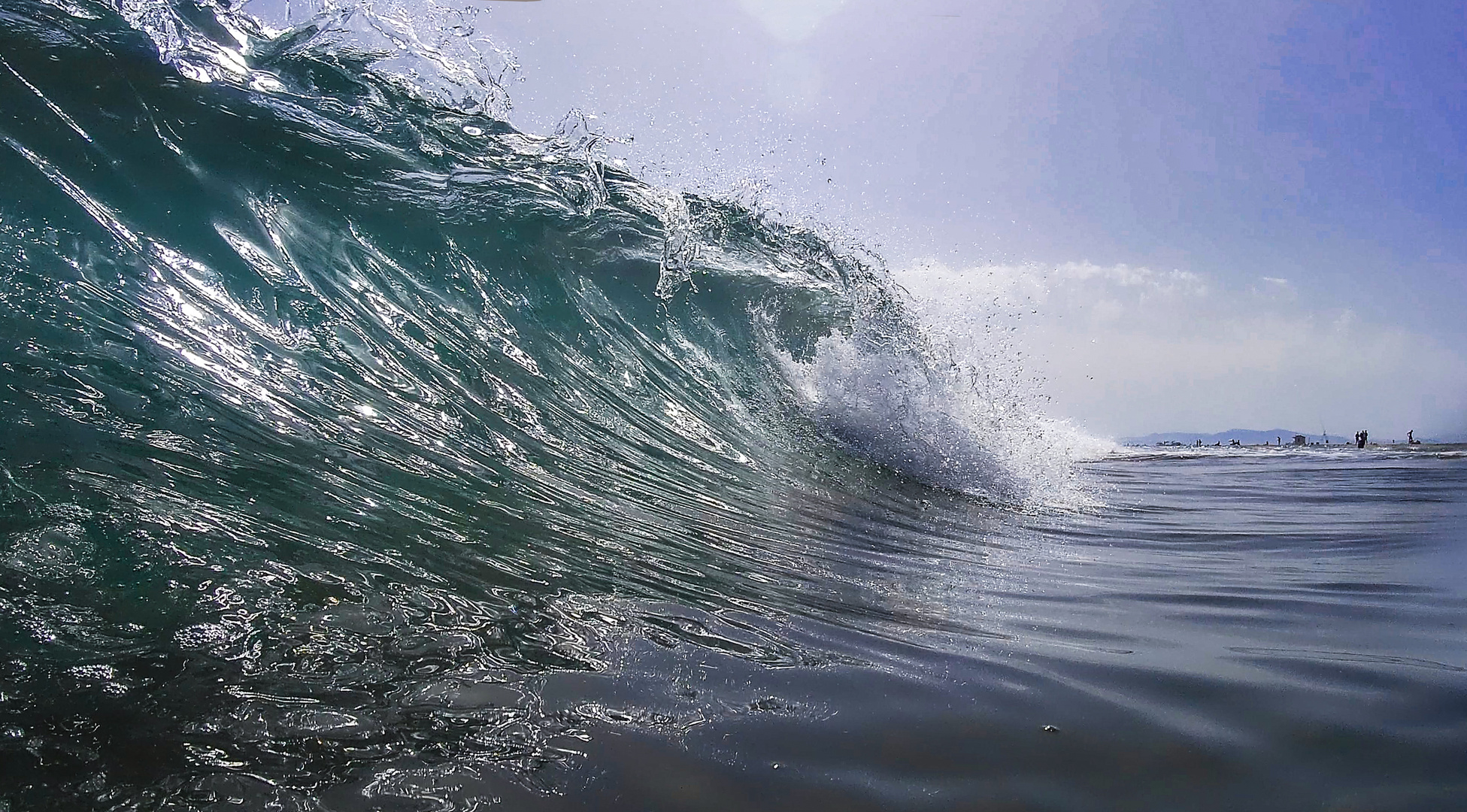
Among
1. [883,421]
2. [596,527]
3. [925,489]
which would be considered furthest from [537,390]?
[883,421]

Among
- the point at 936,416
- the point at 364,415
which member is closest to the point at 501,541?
the point at 364,415

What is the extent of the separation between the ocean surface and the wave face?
0.06 ft

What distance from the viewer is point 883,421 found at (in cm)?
657

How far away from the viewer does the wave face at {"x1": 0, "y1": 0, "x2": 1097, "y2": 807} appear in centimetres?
158

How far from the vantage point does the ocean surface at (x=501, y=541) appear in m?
1.42

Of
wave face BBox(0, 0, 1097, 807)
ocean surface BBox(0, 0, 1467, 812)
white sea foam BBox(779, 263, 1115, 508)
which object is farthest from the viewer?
white sea foam BBox(779, 263, 1115, 508)

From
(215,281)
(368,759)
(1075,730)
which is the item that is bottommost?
(368,759)

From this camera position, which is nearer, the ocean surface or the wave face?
the ocean surface

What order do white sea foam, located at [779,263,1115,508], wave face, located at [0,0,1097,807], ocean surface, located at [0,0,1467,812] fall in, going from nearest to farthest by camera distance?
ocean surface, located at [0,0,1467,812] < wave face, located at [0,0,1097,807] < white sea foam, located at [779,263,1115,508]

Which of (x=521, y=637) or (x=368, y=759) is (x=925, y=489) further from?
(x=368, y=759)

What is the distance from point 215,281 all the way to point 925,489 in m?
4.48

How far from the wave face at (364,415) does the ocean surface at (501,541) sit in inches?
0.7

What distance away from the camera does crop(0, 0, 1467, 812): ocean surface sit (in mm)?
1420

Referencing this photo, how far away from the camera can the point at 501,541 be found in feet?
8.60
